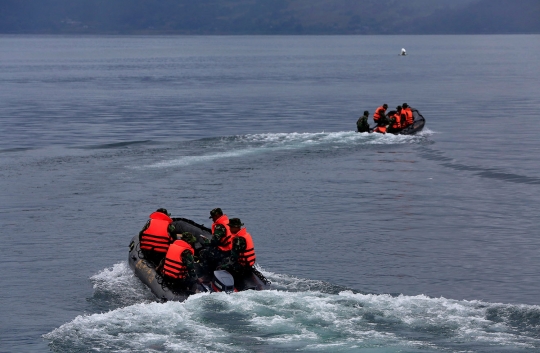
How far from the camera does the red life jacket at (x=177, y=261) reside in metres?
23.8

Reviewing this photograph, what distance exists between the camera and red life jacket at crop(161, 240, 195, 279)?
2381 centimetres

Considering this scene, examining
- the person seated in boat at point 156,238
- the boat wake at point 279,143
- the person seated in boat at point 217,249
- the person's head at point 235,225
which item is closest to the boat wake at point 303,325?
the person seated in boat at point 217,249

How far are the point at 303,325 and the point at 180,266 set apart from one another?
430cm

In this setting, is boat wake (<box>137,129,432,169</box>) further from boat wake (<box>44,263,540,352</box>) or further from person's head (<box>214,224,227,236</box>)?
boat wake (<box>44,263,540,352</box>)

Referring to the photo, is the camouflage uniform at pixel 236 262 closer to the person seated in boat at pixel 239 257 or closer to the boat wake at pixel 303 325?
the person seated in boat at pixel 239 257

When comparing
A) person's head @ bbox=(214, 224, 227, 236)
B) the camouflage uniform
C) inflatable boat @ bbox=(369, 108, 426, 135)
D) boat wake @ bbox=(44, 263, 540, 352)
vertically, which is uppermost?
inflatable boat @ bbox=(369, 108, 426, 135)

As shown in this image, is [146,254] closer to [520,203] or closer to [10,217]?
[10,217]

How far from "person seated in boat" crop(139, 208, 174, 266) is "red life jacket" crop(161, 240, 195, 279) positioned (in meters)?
2.03

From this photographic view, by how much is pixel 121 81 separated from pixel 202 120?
56.1 metres

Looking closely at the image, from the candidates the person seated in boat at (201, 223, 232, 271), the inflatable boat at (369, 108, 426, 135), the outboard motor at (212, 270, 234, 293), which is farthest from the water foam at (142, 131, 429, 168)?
the outboard motor at (212, 270, 234, 293)

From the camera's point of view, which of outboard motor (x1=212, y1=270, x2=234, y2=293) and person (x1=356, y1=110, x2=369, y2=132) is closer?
outboard motor (x1=212, y1=270, x2=234, y2=293)

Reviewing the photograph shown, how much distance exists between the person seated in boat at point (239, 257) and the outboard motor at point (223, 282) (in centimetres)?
32

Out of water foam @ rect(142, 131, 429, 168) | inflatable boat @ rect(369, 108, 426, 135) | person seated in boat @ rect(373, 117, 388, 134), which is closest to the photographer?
water foam @ rect(142, 131, 429, 168)

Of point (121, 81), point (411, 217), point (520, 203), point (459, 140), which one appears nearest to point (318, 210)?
point (411, 217)
